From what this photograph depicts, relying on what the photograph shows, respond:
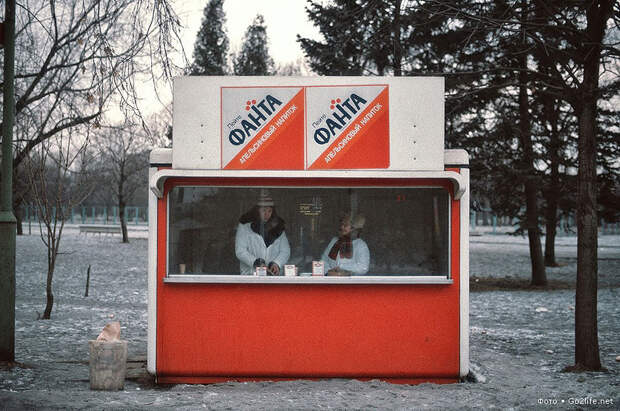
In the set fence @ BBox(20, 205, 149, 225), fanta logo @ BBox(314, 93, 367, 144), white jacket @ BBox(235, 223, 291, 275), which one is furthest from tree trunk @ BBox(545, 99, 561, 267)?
fence @ BBox(20, 205, 149, 225)

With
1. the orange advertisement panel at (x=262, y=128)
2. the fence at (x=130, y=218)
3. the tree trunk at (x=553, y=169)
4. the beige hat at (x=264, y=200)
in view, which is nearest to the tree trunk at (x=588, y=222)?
the orange advertisement panel at (x=262, y=128)

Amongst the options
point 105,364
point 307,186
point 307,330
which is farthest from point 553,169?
point 105,364

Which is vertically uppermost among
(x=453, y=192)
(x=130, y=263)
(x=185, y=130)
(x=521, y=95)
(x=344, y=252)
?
(x=521, y=95)

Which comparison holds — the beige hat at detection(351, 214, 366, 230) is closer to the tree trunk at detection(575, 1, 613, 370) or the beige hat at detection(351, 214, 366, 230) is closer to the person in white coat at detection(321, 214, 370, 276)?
the person in white coat at detection(321, 214, 370, 276)

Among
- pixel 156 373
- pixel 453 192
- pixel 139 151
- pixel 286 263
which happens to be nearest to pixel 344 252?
pixel 286 263

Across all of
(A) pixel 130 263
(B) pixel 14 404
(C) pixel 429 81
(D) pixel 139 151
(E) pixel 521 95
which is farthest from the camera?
(D) pixel 139 151

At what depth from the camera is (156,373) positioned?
6180mm

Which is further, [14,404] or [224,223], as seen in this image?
[224,223]

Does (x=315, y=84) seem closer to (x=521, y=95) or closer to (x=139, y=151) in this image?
(x=521, y=95)

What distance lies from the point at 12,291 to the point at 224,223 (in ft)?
7.75

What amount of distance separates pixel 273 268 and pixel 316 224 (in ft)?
2.14

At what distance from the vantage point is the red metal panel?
6.17 metres

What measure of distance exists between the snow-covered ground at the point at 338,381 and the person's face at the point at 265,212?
1.69 meters

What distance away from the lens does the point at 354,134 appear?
6.12 metres
